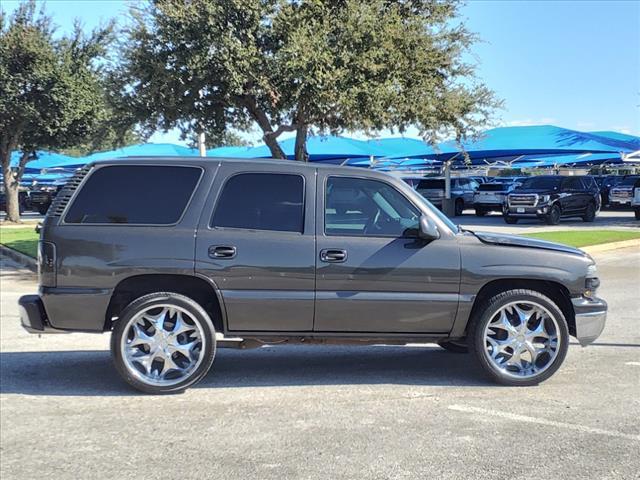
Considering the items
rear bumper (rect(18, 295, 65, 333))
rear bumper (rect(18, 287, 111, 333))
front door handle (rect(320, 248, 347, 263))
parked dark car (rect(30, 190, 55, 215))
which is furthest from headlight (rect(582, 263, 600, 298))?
parked dark car (rect(30, 190, 55, 215))

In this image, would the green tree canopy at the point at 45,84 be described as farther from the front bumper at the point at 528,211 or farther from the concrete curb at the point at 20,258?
the front bumper at the point at 528,211

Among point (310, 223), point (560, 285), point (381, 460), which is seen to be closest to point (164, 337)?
point (310, 223)

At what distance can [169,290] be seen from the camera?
546 centimetres

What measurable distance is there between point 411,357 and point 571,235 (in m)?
13.7

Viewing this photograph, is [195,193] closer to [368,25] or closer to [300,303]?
[300,303]

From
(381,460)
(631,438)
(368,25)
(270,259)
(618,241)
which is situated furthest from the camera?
(618,241)

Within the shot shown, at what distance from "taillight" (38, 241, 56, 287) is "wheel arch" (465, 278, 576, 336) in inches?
133

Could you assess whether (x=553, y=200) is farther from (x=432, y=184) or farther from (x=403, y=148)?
(x=403, y=148)

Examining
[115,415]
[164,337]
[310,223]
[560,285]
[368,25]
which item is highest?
[368,25]

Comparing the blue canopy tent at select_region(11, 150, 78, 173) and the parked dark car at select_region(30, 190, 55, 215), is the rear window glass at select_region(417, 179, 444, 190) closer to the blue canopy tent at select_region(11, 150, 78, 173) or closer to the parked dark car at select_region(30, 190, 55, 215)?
the parked dark car at select_region(30, 190, 55, 215)

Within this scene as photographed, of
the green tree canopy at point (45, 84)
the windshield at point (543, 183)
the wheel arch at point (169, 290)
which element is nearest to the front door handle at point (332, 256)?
the wheel arch at point (169, 290)

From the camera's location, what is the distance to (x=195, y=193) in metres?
5.44

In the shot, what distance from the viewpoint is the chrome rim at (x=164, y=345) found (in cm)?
535

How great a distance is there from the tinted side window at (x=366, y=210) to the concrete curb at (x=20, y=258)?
30.7ft
